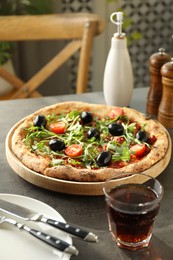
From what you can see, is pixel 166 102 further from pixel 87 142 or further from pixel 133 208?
pixel 133 208

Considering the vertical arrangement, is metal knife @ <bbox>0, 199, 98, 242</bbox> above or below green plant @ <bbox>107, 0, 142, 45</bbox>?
above

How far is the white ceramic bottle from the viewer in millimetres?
1579

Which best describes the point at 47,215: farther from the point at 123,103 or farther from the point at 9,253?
the point at 123,103

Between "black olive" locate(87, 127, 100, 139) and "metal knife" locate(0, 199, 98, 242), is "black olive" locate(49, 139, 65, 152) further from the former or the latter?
"metal knife" locate(0, 199, 98, 242)

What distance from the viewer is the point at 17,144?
1296mm

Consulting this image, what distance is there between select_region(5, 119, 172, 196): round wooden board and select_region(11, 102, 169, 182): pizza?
0.05 feet

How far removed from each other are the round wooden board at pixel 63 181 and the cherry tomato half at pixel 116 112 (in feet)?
0.89

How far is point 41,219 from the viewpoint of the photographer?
3.19 feet

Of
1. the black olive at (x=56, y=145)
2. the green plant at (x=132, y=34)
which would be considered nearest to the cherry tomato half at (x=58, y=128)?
the black olive at (x=56, y=145)

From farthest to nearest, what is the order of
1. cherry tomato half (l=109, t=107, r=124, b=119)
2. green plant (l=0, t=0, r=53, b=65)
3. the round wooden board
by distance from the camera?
green plant (l=0, t=0, r=53, b=65)
cherry tomato half (l=109, t=107, r=124, b=119)
the round wooden board

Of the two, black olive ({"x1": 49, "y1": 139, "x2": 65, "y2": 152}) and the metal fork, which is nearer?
the metal fork

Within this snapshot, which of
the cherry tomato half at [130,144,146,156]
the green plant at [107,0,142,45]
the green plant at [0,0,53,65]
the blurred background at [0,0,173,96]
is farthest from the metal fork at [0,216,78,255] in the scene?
the green plant at [107,0,142,45]

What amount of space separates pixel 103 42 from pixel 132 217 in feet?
7.25

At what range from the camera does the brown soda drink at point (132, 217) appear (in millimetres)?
929
